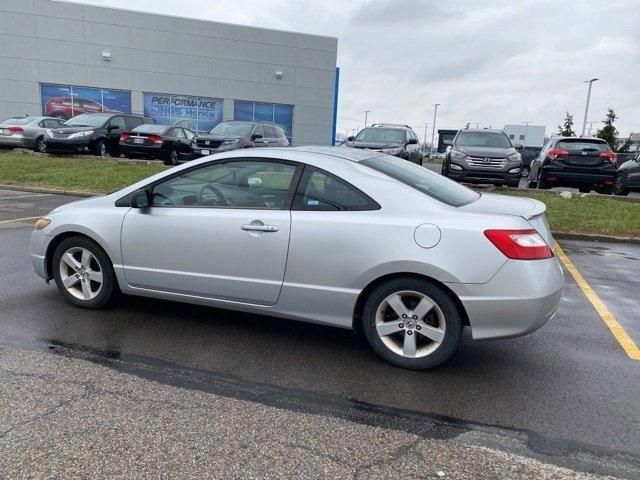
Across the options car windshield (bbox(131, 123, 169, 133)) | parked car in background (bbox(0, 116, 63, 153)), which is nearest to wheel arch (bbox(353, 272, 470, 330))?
car windshield (bbox(131, 123, 169, 133))

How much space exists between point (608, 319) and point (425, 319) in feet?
7.87

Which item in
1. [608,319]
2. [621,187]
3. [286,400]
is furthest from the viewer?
[621,187]

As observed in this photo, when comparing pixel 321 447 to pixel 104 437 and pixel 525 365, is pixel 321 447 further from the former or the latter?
pixel 525 365

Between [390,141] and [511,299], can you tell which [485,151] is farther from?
[511,299]

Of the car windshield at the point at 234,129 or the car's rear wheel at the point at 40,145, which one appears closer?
the car windshield at the point at 234,129

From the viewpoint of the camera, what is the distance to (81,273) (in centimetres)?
482

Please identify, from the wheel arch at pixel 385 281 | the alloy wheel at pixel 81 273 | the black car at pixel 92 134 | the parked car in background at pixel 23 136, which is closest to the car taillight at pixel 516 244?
the wheel arch at pixel 385 281

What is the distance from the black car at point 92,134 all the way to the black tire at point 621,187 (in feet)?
52.0

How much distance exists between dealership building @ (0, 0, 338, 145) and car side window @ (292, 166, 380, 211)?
26.9m

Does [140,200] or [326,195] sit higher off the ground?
[326,195]

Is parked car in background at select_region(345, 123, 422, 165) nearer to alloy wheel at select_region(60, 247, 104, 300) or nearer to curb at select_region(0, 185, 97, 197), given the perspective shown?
curb at select_region(0, 185, 97, 197)

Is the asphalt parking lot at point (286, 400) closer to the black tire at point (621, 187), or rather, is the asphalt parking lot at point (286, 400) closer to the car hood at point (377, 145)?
the car hood at point (377, 145)

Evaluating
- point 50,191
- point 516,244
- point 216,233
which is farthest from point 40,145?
point 516,244

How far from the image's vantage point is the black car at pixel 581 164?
1348 centimetres
